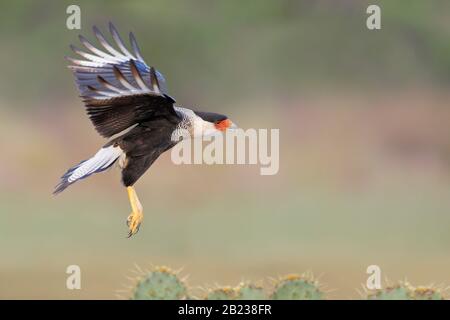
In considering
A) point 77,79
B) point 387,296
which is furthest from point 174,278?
point 77,79

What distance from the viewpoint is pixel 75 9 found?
8945mm

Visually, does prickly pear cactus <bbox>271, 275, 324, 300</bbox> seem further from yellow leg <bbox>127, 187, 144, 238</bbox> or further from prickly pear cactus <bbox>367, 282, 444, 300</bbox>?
yellow leg <bbox>127, 187, 144, 238</bbox>

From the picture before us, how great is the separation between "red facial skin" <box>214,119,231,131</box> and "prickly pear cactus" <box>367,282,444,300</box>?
167 centimetres

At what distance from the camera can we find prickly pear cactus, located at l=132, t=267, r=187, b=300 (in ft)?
17.9

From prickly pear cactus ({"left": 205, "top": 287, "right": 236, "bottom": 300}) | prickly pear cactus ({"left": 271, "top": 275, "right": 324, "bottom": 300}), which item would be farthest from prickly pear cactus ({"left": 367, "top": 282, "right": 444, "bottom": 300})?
prickly pear cactus ({"left": 205, "top": 287, "right": 236, "bottom": 300})

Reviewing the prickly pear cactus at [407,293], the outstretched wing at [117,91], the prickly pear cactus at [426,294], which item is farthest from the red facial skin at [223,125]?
the prickly pear cactus at [426,294]

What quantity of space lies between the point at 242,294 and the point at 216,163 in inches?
161

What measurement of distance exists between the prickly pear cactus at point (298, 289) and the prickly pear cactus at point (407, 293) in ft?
1.00

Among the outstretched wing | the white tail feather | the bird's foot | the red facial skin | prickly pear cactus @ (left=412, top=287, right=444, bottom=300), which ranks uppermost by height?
the outstretched wing

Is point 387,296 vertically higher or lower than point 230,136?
lower

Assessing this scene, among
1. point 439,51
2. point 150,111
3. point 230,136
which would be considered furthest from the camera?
point 439,51

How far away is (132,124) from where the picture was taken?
6.39 m

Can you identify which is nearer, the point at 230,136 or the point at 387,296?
the point at 387,296
